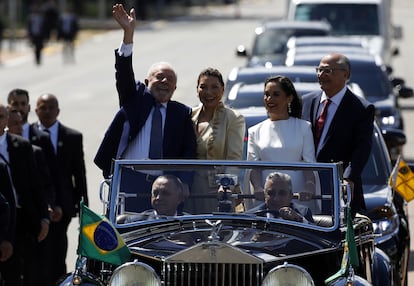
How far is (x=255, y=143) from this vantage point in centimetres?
913

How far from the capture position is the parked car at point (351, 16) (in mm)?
28703

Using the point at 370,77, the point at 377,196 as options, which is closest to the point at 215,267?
the point at 377,196

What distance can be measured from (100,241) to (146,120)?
187cm

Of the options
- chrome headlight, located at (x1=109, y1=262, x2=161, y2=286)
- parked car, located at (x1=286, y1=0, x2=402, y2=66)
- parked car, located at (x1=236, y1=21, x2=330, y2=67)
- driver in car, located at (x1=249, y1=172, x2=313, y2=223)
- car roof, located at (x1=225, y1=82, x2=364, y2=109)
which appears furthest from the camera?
parked car, located at (x1=286, y1=0, x2=402, y2=66)

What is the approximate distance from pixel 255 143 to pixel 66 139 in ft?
9.16

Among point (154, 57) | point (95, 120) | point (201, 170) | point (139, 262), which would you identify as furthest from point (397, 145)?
point (154, 57)

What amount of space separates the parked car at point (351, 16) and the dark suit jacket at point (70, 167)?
17.0m

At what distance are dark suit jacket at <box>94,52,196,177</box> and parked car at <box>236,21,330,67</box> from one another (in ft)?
50.2

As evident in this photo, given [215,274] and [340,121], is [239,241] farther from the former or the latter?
[340,121]

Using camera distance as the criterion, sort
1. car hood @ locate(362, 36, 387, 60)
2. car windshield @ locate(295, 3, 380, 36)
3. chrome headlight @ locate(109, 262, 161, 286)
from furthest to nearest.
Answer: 1. car windshield @ locate(295, 3, 380, 36)
2. car hood @ locate(362, 36, 387, 60)
3. chrome headlight @ locate(109, 262, 161, 286)

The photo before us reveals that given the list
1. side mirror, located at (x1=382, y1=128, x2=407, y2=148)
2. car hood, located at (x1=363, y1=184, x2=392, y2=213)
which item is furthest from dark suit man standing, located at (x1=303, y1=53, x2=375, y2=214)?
side mirror, located at (x1=382, y1=128, x2=407, y2=148)

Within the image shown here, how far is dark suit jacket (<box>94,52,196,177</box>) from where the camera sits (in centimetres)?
913

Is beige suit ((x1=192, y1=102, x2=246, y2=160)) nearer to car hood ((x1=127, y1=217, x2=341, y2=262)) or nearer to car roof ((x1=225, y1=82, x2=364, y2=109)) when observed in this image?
car hood ((x1=127, y1=217, x2=341, y2=262))

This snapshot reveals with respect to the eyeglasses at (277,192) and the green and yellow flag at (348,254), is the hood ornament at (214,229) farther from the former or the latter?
the green and yellow flag at (348,254)
